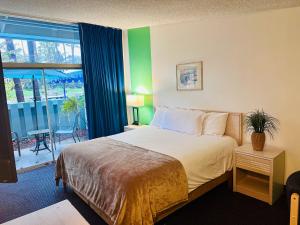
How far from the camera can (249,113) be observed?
3.23 metres

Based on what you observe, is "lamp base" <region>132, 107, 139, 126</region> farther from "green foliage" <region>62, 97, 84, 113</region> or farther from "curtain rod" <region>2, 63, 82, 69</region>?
"curtain rod" <region>2, 63, 82, 69</region>

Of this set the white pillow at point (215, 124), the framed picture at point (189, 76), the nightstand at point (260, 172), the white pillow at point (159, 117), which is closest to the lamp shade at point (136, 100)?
the white pillow at point (159, 117)

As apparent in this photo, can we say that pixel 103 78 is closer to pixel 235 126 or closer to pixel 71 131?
pixel 71 131

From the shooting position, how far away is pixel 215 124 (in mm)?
3383

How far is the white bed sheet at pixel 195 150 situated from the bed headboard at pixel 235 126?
0.16 m

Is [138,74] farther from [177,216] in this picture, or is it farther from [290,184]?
[290,184]

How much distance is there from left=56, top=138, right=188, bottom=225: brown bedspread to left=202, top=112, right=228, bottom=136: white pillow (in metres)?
1.16

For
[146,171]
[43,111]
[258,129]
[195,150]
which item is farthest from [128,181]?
[43,111]

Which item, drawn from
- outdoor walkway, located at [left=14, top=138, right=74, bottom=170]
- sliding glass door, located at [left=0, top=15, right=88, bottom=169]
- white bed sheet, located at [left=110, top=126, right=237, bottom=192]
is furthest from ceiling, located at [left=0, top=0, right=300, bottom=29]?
outdoor walkway, located at [left=14, top=138, right=74, bottom=170]

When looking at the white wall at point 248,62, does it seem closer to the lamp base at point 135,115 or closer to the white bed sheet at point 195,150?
the white bed sheet at point 195,150

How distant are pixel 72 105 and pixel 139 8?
97.9 inches

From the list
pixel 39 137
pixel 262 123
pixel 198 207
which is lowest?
pixel 198 207

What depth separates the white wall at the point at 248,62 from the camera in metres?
2.82

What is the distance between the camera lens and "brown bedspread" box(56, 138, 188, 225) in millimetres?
2031
